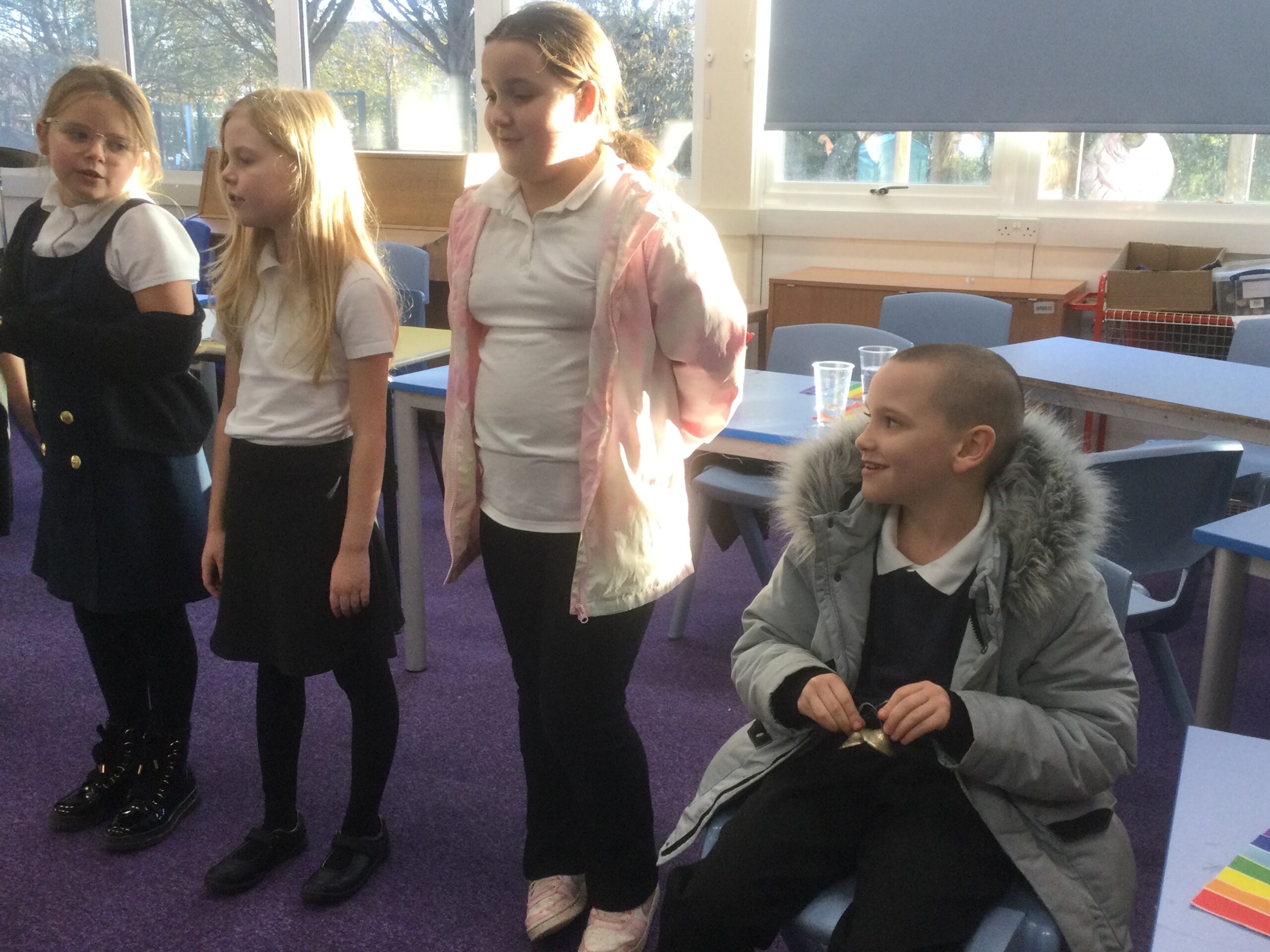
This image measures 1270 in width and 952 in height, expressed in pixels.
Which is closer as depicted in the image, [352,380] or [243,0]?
[352,380]

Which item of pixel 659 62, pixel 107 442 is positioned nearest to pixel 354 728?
pixel 107 442

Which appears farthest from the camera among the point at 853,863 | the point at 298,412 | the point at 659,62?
the point at 659,62

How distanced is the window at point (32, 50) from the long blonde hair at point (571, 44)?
5988 mm

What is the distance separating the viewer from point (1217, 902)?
2.63 feet

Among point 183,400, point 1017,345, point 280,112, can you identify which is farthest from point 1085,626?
point 1017,345

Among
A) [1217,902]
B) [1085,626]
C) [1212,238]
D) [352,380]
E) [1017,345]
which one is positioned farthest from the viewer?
[1212,238]

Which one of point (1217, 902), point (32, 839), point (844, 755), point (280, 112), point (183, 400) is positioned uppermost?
point (280, 112)

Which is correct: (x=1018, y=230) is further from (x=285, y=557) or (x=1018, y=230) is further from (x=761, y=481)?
(x=285, y=557)

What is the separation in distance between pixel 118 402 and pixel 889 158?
3572 millimetres

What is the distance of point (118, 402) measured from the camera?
1.76m

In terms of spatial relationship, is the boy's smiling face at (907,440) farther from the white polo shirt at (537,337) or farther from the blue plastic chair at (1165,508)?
the blue plastic chair at (1165,508)

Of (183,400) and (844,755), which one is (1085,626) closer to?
(844,755)

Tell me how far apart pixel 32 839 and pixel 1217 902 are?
6.15ft

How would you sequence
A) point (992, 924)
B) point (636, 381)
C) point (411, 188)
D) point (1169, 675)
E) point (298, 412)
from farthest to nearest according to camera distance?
point (411, 188) → point (1169, 675) → point (298, 412) → point (636, 381) → point (992, 924)
